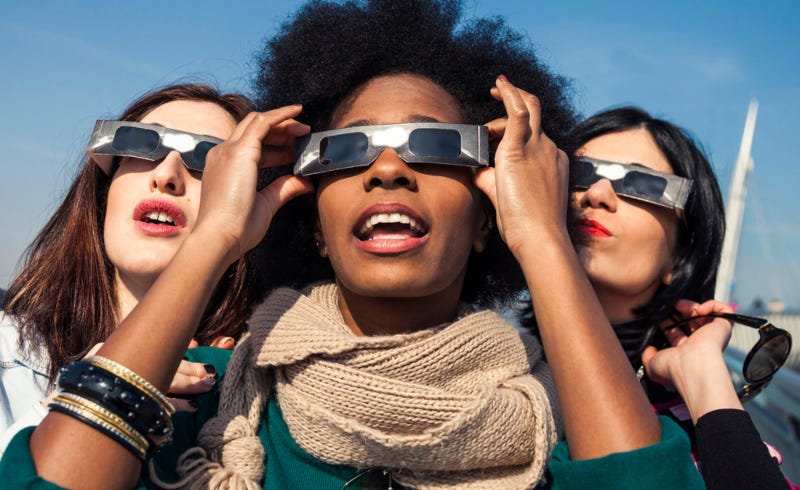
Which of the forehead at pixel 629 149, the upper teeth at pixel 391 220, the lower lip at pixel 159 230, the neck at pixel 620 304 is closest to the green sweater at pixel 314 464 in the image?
the lower lip at pixel 159 230

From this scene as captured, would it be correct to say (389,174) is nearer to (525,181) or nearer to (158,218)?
(525,181)

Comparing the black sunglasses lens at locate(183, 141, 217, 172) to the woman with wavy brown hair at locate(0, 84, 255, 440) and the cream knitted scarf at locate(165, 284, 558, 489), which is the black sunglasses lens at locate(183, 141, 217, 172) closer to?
the woman with wavy brown hair at locate(0, 84, 255, 440)

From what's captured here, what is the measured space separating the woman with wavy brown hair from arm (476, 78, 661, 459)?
1467mm

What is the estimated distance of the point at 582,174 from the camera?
3508mm

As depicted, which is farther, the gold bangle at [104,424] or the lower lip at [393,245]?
the lower lip at [393,245]

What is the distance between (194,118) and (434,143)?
5.03ft

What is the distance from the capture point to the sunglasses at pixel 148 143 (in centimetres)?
339

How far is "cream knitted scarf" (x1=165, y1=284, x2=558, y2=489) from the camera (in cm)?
237

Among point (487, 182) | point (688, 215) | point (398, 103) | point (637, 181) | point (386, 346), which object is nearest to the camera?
point (386, 346)

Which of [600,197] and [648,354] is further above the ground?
[600,197]

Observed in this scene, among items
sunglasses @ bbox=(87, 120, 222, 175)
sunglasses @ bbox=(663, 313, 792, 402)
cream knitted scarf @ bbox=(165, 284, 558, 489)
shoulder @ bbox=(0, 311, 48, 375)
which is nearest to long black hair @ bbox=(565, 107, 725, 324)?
sunglasses @ bbox=(663, 313, 792, 402)

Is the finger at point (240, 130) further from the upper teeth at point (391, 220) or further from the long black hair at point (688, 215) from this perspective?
the long black hair at point (688, 215)

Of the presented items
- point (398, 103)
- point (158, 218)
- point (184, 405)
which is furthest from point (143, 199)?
point (398, 103)

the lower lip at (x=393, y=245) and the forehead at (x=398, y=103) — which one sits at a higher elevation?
the forehead at (x=398, y=103)
